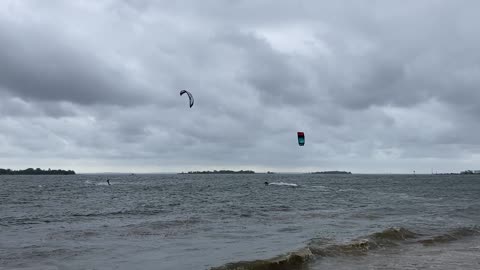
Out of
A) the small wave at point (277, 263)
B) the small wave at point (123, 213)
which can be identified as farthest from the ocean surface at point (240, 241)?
the small wave at point (123, 213)

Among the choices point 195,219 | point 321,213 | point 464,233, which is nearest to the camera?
point 464,233

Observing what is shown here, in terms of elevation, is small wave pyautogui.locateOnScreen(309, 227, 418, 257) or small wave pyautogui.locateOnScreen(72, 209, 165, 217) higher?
small wave pyautogui.locateOnScreen(72, 209, 165, 217)

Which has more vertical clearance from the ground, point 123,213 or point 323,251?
point 123,213

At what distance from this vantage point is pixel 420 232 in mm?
23000

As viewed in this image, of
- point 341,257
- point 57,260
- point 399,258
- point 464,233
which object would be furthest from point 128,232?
point 464,233

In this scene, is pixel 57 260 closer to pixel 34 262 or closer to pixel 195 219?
pixel 34 262

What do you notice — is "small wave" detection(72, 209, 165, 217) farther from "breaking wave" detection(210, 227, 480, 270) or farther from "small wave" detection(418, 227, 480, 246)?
"small wave" detection(418, 227, 480, 246)

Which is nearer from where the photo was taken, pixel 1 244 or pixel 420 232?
pixel 1 244

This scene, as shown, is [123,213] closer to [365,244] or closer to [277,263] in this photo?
[365,244]

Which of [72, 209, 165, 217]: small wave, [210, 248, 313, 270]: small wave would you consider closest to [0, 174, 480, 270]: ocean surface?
[210, 248, 313, 270]: small wave

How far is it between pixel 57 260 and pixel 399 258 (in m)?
12.1

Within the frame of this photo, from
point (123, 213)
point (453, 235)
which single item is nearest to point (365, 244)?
point (453, 235)

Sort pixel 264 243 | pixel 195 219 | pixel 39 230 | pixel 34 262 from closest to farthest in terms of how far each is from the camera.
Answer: pixel 34 262 → pixel 264 243 → pixel 39 230 → pixel 195 219

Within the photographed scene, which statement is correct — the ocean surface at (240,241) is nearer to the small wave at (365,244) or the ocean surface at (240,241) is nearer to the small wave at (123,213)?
the small wave at (365,244)
